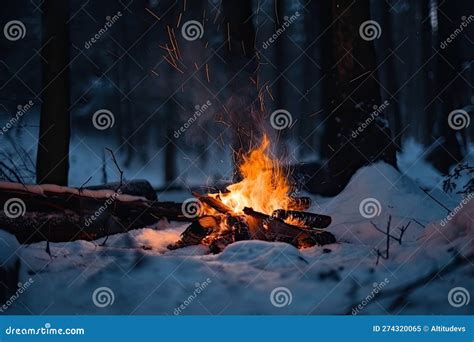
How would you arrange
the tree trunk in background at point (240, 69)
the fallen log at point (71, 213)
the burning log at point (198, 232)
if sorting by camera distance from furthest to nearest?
the tree trunk in background at point (240, 69) < the burning log at point (198, 232) < the fallen log at point (71, 213)

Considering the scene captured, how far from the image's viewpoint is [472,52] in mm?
7594

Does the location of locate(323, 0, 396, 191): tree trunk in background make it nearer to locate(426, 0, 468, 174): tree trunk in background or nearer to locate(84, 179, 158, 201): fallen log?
locate(426, 0, 468, 174): tree trunk in background

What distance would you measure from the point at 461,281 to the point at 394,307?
0.70 meters

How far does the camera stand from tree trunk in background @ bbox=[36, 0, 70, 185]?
745 cm

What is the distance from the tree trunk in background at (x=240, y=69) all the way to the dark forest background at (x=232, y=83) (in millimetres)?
14

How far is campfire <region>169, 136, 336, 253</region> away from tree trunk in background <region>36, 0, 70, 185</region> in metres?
1.80

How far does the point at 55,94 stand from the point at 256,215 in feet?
10.0

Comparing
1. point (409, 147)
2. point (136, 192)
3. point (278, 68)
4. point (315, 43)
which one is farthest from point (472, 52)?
point (136, 192)

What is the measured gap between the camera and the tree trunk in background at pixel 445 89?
7703 millimetres

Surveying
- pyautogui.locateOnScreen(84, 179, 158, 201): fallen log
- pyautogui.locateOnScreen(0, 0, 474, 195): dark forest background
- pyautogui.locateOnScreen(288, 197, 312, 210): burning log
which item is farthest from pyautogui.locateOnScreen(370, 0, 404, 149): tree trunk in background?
pyautogui.locateOnScreen(84, 179, 158, 201): fallen log

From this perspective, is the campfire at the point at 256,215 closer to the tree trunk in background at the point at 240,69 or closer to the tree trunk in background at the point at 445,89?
the tree trunk in background at the point at 240,69

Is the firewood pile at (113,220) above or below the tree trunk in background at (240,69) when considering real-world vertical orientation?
below

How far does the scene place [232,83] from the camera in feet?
24.7

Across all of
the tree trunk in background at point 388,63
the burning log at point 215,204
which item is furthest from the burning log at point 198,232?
the tree trunk in background at point 388,63
